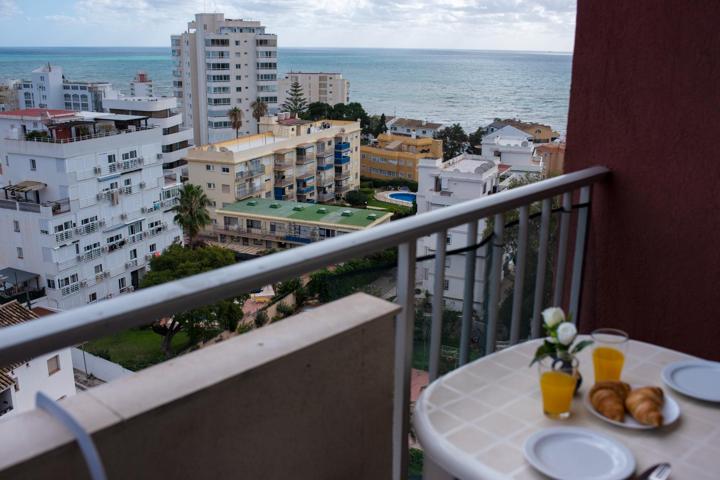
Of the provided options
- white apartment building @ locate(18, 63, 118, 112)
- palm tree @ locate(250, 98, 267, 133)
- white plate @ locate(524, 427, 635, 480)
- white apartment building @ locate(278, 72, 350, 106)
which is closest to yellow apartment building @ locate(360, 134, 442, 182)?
palm tree @ locate(250, 98, 267, 133)

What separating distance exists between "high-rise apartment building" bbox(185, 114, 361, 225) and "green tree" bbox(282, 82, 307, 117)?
9.65m

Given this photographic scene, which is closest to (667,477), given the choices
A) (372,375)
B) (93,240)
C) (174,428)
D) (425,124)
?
(372,375)

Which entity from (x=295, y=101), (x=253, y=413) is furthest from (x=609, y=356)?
(x=295, y=101)

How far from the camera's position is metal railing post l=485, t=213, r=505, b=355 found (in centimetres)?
137

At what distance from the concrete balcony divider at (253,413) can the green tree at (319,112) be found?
3468 cm

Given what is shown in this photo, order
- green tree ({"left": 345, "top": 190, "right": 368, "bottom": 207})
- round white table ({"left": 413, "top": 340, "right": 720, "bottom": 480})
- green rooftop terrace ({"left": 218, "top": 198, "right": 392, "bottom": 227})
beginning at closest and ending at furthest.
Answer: round white table ({"left": 413, "top": 340, "right": 720, "bottom": 480}), green rooftop terrace ({"left": 218, "top": 198, "right": 392, "bottom": 227}), green tree ({"left": 345, "top": 190, "right": 368, "bottom": 207})

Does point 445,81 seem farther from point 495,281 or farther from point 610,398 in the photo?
point 610,398

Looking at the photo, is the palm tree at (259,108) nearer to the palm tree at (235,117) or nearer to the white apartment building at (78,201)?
the palm tree at (235,117)

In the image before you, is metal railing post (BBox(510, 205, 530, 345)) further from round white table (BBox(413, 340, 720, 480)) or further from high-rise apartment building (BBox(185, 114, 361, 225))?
high-rise apartment building (BBox(185, 114, 361, 225))

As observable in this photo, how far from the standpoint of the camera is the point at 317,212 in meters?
20.6

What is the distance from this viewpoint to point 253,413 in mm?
938

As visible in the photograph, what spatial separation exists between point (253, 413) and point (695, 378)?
0.73 metres

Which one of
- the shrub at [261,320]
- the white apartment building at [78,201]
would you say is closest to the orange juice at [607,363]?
the shrub at [261,320]

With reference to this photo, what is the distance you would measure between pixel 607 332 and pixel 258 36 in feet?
131
